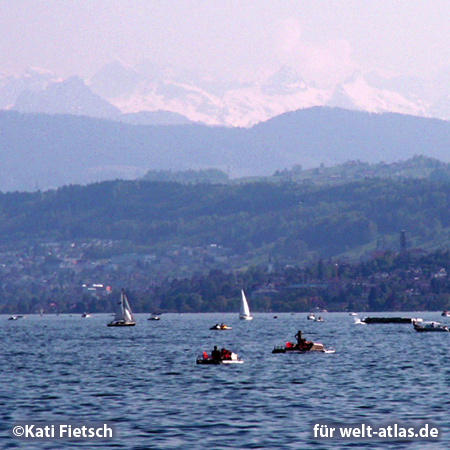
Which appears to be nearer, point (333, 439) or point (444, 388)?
point (333, 439)

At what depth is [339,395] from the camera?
Result: 109562mm

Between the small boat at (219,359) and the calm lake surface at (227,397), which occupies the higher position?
the small boat at (219,359)

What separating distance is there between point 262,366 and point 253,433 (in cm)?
6048

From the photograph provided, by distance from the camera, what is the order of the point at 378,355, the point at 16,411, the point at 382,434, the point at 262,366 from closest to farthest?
the point at 382,434 < the point at 16,411 < the point at 262,366 < the point at 378,355

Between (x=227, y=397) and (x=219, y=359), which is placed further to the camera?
(x=219, y=359)

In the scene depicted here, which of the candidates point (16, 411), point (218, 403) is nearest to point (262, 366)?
point (218, 403)

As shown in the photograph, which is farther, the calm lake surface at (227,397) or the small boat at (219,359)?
the small boat at (219,359)

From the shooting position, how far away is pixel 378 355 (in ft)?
562

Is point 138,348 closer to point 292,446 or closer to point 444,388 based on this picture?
point 444,388

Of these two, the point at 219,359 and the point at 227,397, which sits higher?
the point at 219,359

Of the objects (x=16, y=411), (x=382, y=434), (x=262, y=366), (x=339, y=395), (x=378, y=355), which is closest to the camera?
(x=382, y=434)

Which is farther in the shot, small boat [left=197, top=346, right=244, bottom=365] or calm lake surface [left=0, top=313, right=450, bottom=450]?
small boat [left=197, top=346, right=244, bottom=365]

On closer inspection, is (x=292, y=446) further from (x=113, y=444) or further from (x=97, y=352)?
(x=97, y=352)

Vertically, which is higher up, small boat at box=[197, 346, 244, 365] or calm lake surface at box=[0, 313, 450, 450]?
small boat at box=[197, 346, 244, 365]
